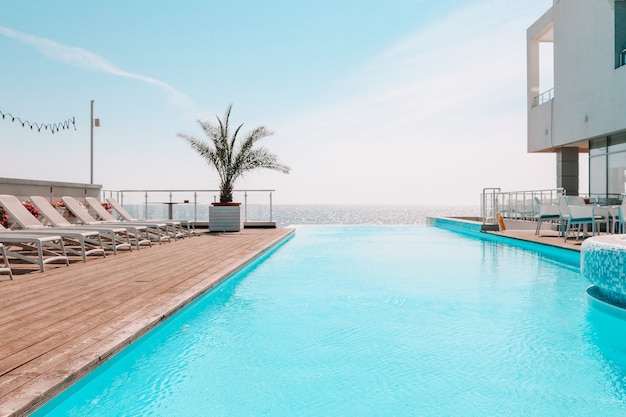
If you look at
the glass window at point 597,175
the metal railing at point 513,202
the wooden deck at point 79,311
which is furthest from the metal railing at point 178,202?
the glass window at point 597,175

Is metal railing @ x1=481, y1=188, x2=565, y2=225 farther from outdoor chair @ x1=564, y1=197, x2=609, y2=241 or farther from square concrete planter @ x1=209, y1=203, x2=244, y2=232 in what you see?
square concrete planter @ x1=209, y1=203, x2=244, y2=232

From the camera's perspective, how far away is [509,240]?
11.1m

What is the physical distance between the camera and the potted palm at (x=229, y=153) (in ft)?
44.5

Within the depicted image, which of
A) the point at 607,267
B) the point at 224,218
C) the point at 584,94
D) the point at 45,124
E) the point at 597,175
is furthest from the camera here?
the point at 45,124

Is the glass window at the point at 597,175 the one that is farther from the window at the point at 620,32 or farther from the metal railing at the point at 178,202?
the metal railing at the point at 178,202

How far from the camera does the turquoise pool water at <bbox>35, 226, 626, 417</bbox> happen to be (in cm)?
259

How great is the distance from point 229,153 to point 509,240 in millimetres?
7561

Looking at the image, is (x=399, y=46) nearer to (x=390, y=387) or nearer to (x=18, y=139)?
(x=18, y=139)

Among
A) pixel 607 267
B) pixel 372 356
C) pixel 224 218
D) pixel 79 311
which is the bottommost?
pixel 372 356

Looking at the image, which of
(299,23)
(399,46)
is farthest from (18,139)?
(399,46)

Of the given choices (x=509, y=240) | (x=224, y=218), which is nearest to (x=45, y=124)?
(x=224, y=218)

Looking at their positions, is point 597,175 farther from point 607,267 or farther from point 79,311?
point 79,311

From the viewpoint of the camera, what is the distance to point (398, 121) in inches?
810

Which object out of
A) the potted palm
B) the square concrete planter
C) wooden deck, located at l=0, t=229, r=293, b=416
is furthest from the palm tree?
wooden deck, located at l=0, t=229, r=293, b=416
